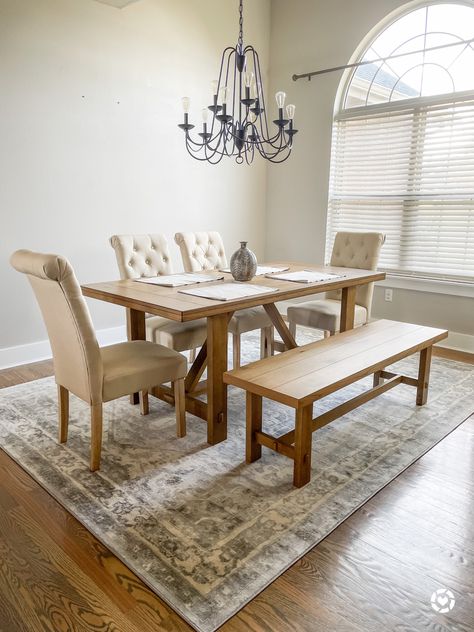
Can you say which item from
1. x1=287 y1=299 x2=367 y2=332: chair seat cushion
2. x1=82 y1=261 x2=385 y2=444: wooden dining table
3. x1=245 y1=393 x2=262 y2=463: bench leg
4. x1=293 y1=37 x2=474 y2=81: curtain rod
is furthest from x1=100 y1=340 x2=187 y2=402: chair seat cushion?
x1=293 y1=37 x2=474 y2=81: curtain rod

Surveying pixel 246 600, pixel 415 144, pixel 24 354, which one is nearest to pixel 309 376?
A: pixel 246 600

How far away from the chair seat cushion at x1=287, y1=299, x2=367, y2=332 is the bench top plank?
429mm

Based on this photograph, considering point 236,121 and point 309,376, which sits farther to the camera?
point 236,121

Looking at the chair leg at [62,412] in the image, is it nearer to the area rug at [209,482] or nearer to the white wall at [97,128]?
the area rug at [209,482]

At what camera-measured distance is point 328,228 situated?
4.87 meters

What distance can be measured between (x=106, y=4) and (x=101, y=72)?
0.49 m

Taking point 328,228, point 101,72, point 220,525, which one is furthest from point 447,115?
point 220,525

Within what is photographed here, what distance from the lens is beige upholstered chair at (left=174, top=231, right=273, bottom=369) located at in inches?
126

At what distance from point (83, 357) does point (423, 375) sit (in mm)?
1941

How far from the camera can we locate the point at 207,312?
7.12 ft

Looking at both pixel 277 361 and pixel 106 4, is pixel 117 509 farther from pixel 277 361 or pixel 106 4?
pixel 106 4

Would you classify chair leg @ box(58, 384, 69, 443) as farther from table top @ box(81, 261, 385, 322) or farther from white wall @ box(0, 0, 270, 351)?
white wall @ box(0, 0, 270, 351)

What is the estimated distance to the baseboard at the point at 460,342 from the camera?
399cm

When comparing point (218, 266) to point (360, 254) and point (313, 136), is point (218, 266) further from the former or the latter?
point (313, 136)
